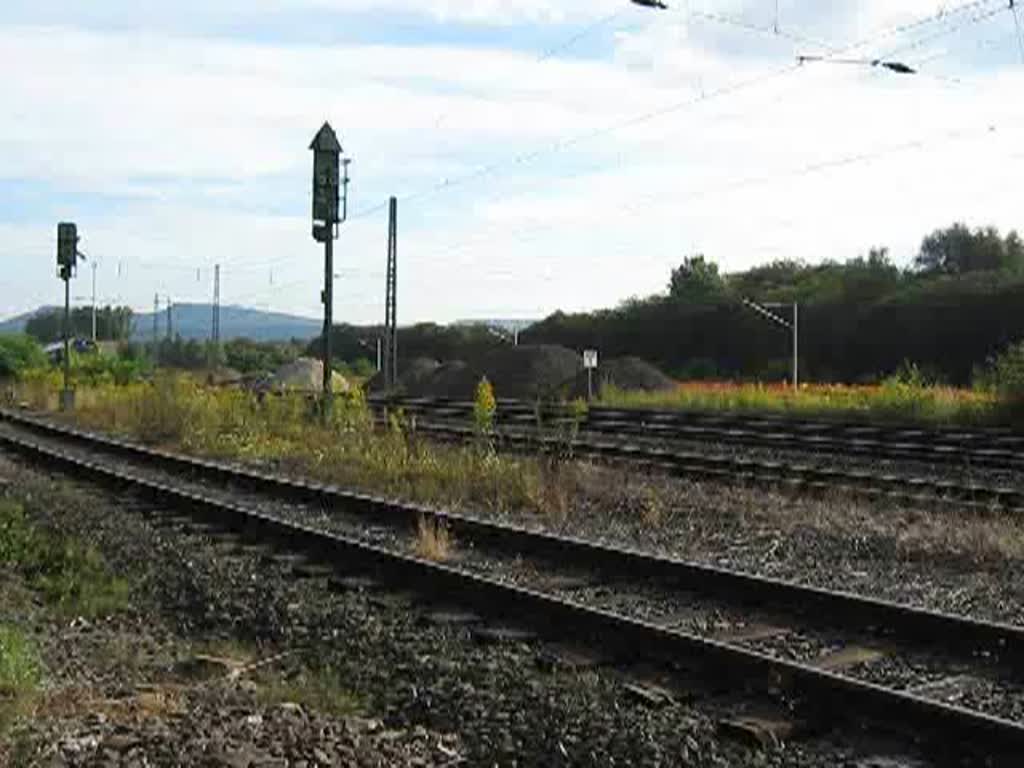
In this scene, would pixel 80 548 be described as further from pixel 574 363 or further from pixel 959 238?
pixel 959 238

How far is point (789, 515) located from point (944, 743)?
30.0ft

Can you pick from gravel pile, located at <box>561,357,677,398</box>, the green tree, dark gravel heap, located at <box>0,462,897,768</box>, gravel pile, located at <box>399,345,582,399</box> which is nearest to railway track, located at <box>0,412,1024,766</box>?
dark gravel heap, located at <box>0,462,897,768</box>

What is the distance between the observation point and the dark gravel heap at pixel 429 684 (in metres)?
6.52

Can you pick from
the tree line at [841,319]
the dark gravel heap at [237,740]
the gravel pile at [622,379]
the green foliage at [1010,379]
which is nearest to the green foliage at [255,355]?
the tree line at [841,319]

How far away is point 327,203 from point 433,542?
54.4 ft

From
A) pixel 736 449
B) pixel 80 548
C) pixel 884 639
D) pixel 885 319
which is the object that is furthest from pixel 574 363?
pixel 884 639

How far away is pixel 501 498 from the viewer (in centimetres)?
1748

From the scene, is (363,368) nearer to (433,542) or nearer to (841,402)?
(841,402)

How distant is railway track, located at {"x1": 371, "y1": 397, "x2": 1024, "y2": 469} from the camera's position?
957 inches

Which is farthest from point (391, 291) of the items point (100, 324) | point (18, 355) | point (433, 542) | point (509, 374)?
point (100, 324)

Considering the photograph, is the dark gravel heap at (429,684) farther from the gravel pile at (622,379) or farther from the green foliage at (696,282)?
the green foliage at (696,282)

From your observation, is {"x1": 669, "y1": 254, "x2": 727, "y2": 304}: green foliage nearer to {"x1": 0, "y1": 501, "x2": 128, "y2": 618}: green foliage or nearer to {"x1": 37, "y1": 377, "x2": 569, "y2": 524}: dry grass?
{"x1": 37, "y1": 377, "x2": 569, "y2": 524}: dry grass

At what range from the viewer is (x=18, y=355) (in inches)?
2783

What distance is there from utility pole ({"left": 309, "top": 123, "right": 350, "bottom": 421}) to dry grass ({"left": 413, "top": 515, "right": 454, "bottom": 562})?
1491 cm
